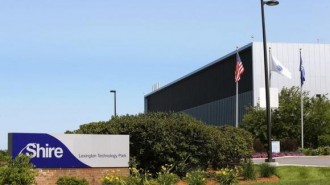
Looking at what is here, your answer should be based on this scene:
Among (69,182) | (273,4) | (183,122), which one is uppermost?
(273,4)

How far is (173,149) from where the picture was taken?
2023cm

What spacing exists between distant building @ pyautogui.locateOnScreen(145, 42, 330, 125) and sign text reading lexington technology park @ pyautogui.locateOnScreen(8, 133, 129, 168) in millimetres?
47651

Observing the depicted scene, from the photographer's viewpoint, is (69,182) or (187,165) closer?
(69,182)

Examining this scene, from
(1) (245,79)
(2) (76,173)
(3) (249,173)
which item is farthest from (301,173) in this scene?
(1) (245,79)

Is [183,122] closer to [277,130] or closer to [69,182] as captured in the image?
[69,182]

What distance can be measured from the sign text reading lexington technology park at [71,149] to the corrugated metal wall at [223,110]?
4984cm

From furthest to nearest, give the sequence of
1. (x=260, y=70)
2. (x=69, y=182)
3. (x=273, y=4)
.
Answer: (x=260, y=70) < (x=273, y=4) < (x=69, y=182)

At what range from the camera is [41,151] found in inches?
680

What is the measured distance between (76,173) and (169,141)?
3.83 metres

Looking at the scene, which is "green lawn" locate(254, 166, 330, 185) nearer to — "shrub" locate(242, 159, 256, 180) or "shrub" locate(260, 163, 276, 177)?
"shrub" locate(260, 163, 276, 177)

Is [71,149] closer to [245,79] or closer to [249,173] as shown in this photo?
[249,173]

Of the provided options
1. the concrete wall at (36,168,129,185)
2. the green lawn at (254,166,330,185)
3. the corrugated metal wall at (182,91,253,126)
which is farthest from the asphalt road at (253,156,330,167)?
the corrugated metal wall at (182,91,253,126)

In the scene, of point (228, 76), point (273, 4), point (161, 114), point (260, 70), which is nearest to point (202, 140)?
point (161, 114)

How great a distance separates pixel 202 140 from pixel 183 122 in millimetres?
1004
